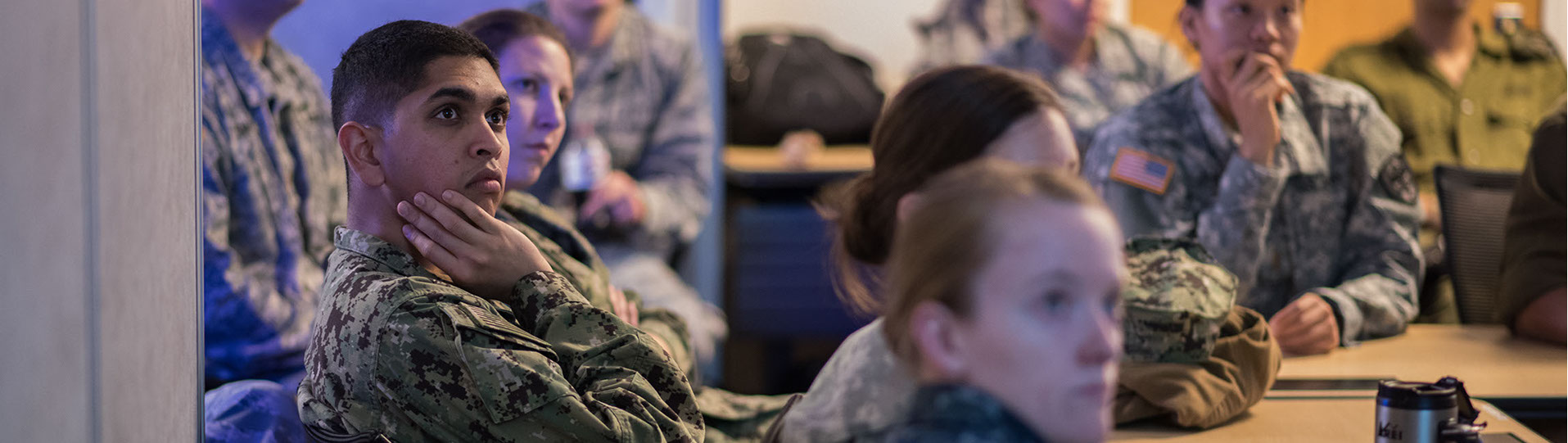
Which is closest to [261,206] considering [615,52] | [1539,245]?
[615,52]

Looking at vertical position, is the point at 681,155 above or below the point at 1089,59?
below

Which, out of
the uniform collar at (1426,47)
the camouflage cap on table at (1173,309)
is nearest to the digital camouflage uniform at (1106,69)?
the uniform collar at (1426,47)

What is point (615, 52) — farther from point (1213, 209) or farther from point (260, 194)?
point (1213, 209)

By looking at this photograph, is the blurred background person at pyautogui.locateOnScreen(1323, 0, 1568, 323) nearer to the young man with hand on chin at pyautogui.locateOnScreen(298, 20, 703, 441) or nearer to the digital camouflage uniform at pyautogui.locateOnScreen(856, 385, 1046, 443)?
the young man with hand on chin at pyautogui.locateOnScreen(298, 20, 703, 441)

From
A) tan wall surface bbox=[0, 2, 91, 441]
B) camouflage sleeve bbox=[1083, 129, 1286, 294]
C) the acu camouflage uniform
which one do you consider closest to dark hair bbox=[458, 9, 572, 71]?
the acu camouflage uniform

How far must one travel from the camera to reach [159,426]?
51.5 inches

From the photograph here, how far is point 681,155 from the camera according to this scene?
3783 millimetres

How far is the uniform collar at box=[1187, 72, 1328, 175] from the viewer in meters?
2.21

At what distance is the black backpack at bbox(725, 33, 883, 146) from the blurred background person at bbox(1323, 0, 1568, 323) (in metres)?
1.90

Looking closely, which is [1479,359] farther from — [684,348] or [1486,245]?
[684,348]

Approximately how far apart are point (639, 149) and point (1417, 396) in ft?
8.57

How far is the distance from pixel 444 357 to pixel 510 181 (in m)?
0.72

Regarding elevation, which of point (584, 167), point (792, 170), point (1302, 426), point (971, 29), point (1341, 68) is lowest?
point (792, 170)

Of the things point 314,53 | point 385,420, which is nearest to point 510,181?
point 314,53
